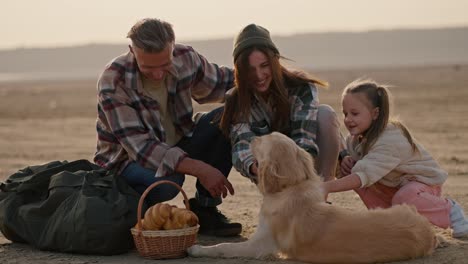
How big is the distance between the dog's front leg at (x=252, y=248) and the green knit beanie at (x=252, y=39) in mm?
1362

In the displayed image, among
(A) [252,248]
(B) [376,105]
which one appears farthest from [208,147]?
(B) [376,105]

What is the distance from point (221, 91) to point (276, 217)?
174 centimetres

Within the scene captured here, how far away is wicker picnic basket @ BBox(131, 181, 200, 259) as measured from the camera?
6.34 m

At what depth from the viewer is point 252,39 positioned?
6.85 m

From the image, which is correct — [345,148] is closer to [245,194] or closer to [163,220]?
[163,220]

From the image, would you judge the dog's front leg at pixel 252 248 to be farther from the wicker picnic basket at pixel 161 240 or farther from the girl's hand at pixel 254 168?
the girl's hand at pixel 254 168

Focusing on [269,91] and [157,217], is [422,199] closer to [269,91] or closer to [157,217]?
[269,91]

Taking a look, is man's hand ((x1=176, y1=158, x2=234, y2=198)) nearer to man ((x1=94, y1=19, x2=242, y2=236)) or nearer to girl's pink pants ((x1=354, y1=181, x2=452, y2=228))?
man ((x1=94, y1=19, x2=242, y2=236))

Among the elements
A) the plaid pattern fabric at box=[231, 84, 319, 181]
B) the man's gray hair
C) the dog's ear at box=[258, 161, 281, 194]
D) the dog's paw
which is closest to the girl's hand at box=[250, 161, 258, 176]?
the plaid pattern fabric at box=[231, 84, 319, 181]

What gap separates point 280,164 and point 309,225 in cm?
47

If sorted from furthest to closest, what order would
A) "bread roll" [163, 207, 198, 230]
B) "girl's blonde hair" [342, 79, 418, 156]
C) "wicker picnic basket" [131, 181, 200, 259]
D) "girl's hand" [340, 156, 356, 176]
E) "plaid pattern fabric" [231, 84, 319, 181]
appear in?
1. "girl's hand" [340, 156, 356, 176]
2. "plaid pattern fabric" [231, 84, 319, 181]
3. "girl's blonde hair" [342, 79, 418, 156]
4. "bread roll" [163, 207, 198, 230]
5. "wicker picnic basket" [131, 181, 200, 259]

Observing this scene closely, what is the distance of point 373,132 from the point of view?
6.85 m

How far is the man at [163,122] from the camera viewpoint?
6762mm

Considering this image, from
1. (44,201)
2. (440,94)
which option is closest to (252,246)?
(44,201)
